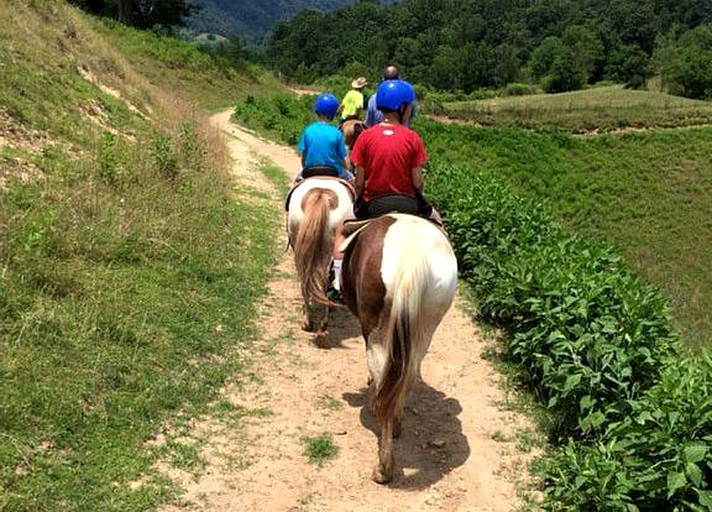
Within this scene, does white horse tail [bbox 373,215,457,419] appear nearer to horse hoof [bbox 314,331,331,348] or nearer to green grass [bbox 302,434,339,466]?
green grass [bbox 302,434,339,466]

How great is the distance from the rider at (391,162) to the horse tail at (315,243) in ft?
4.32

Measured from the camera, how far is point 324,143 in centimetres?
824

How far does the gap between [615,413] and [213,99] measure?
3461 centimetres

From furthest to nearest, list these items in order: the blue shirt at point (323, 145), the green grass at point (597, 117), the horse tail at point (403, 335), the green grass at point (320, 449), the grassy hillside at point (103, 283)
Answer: the green grass at point (597, 117), the blue shirt at point (323, 145), the green grass at point (320, 449), the horse tail at point (403, 335), the grassy hillside at point (103, 283)

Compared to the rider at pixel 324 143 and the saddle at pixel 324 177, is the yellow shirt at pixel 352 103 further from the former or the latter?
the saddle at pixel 324 177

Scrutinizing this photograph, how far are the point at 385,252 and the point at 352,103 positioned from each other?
7.16 m

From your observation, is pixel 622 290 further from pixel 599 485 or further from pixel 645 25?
pixel 645 25

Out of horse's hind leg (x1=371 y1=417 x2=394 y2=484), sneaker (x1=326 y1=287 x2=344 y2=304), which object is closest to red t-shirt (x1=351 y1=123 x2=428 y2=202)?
sneaker (x1=326 y1=287 x2=344 y2=304)

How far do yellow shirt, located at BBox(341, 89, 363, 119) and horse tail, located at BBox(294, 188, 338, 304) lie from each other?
4.59 metres

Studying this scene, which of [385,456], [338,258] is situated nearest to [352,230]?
[338,258]

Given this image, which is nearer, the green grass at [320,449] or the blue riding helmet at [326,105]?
the green grass at [320,449]

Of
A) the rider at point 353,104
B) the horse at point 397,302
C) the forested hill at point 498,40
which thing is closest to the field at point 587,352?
the horse at point 397,302

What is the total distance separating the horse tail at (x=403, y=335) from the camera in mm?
4840

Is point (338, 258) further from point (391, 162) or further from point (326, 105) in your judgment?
point (326, 105)
